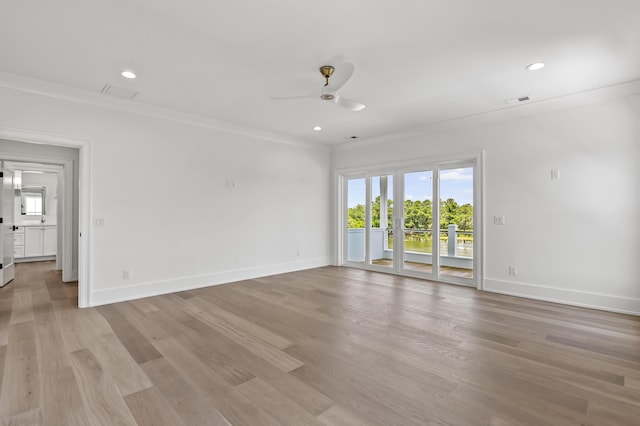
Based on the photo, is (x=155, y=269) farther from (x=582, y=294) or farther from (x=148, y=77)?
(x=582, y=294)

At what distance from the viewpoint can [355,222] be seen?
6977 millimetres

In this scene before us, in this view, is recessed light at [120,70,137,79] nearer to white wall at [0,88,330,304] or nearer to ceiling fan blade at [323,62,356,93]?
white wall at [0,88,330,304]

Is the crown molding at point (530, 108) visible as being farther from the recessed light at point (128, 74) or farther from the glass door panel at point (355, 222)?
the recessed light at point (128, 74)

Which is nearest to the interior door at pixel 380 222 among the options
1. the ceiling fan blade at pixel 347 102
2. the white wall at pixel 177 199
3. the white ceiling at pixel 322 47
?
the white wall at pixel 177 199

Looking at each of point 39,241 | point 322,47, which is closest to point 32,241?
point 39,241

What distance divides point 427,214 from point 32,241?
30.7 feet

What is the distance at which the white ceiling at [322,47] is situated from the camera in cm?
238

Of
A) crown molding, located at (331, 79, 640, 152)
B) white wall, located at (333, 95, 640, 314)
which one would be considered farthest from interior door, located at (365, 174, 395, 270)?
white wall, located at (333, 95, 640, 314)

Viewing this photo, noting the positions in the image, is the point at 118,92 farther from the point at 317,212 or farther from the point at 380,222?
the point at 380,222

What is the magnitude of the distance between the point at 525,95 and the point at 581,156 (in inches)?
42.5

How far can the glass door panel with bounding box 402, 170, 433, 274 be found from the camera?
223 inches

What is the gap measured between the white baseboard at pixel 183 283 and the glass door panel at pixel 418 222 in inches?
86.2

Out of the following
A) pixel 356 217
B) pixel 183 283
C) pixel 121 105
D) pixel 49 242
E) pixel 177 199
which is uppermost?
pixel 121 105

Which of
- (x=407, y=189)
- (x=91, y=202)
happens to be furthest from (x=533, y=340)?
(x=91, y=202)
